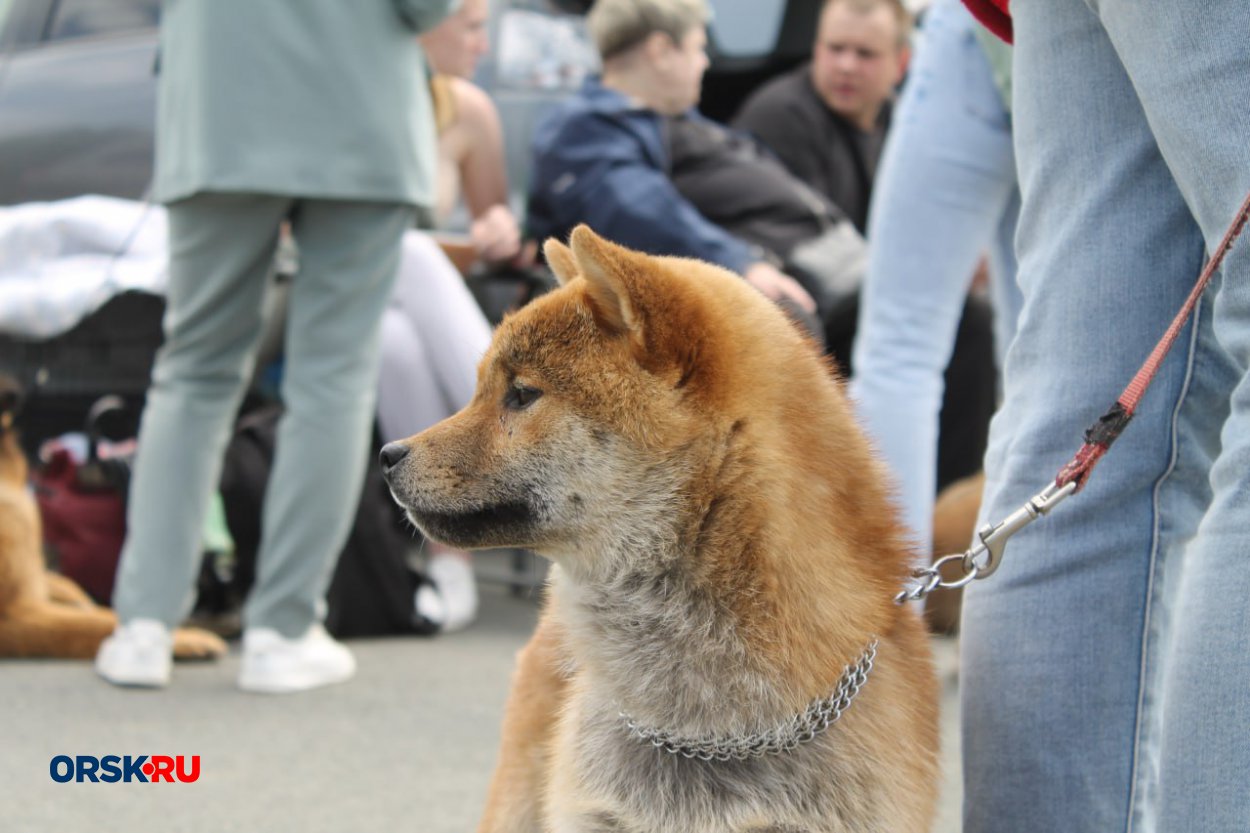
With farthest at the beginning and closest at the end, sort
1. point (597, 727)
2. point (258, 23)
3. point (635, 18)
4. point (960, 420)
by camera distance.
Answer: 1. point (960, 420)
2. point (635, 18)
3. point (258, 23)
4. point (597, 727)

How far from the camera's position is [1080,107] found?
1.74 meters

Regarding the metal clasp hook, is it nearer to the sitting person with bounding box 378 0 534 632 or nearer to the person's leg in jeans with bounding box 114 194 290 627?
the person's leg in jeans with bounding box 114 194 290 627

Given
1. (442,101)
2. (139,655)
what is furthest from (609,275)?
(442,101)

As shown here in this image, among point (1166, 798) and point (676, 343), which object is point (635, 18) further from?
point (1166, 798)

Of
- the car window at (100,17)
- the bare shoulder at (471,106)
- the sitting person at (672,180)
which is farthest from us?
the bare shoulder at (471,106)

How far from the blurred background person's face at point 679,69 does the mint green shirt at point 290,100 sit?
122 cm

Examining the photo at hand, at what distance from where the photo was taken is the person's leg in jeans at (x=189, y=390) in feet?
10.9

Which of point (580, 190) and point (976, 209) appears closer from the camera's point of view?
point (976, 209)

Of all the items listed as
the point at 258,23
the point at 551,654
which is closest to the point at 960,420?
the point at 258,23

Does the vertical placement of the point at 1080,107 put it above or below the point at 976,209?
above

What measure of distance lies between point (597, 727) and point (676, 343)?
53cm

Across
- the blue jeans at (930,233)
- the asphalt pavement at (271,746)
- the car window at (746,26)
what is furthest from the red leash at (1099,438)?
the car window at (746,26)

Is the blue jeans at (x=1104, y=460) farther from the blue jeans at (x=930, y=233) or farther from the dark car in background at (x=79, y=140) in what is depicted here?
the dark car in background at (x=79, y=140)

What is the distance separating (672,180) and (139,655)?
225cm
